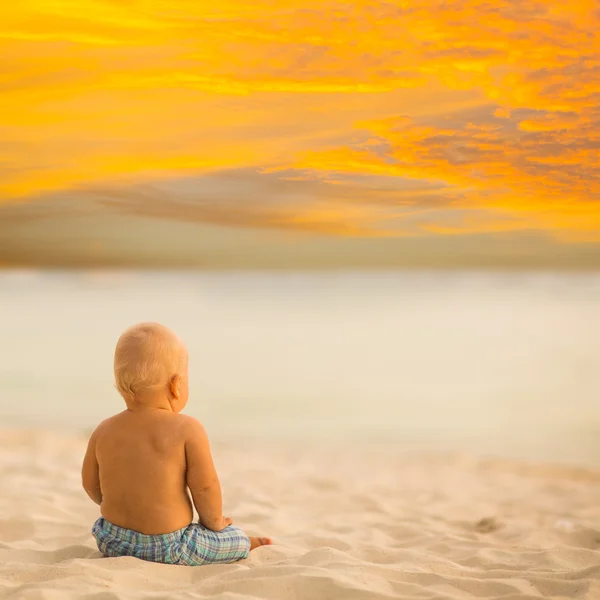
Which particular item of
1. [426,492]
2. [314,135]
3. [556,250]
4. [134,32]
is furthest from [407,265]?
[426,492]

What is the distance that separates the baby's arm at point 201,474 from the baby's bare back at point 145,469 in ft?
0.08

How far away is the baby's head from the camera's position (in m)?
2.28

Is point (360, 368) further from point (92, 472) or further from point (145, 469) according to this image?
point (145, 469)

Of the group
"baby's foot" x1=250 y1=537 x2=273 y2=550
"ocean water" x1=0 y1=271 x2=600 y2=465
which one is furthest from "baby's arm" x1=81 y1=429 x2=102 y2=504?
"ocean water" x1=0 y1=271 x2=600 y2=465

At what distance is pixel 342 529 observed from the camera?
3.38 metres

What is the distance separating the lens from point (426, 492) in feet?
14.3

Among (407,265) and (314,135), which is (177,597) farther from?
(407,265)

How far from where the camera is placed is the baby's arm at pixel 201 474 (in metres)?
2.32

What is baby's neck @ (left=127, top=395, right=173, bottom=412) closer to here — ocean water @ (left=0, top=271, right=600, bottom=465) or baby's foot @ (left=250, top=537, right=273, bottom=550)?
baby's foot @ (left=250, top=537, right=273, bottom=550)

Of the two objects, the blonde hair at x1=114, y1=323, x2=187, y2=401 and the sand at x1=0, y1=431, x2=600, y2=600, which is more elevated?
the blonde hair at x1=114, y1=323, x2=187, y2=401

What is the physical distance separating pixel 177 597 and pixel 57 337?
38.2 ft

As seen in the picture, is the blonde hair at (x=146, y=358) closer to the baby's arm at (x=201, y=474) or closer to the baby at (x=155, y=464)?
the baby at (x=155, y=464)

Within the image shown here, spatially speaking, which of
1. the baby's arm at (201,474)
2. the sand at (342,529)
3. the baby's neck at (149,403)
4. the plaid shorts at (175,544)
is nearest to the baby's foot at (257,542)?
the sand at (342,529)

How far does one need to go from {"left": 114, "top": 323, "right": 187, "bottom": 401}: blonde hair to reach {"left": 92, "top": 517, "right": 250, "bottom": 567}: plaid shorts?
47cm
